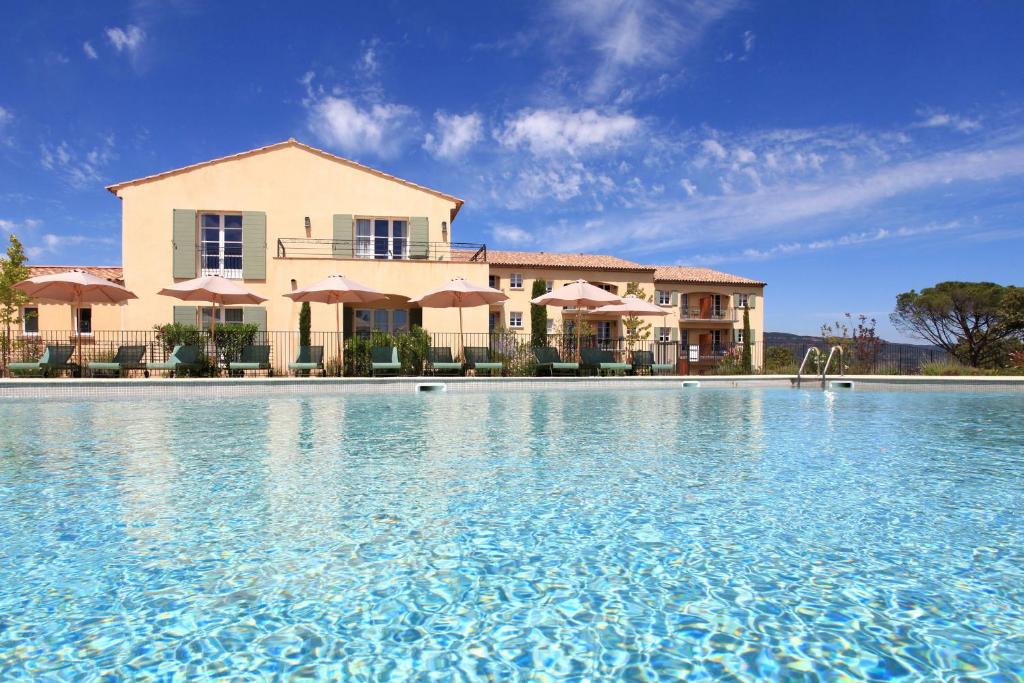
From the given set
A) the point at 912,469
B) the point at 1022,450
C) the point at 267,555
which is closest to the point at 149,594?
the point at 267,555

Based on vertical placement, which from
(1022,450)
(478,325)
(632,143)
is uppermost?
(632,143)

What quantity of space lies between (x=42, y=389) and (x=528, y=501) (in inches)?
531

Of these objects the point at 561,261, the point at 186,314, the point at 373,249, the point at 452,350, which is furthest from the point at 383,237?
the point at 561,261

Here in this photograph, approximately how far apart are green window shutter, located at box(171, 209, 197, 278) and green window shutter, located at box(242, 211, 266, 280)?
164 cm

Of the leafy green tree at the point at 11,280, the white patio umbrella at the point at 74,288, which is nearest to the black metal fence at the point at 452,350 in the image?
the white patio umbrella at the point at 74,288

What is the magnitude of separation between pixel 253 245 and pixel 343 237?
10.3ft

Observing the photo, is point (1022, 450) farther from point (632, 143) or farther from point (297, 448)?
point (632, 143)

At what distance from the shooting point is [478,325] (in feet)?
66.0

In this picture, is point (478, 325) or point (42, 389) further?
point (478, 325)

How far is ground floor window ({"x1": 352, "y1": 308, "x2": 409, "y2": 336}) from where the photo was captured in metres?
21.3

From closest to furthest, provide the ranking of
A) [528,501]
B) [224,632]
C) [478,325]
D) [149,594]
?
1. [224,632]
2. [149,594]
3. [528,501]
4. [478,325]

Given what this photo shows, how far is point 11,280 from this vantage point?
21.3 m

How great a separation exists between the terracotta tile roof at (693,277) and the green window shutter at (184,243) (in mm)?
29912

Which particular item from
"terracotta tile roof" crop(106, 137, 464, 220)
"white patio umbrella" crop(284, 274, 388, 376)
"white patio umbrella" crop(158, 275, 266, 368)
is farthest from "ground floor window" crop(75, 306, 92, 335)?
"white patio umbrella" crop(284, 274, 388, 376)
